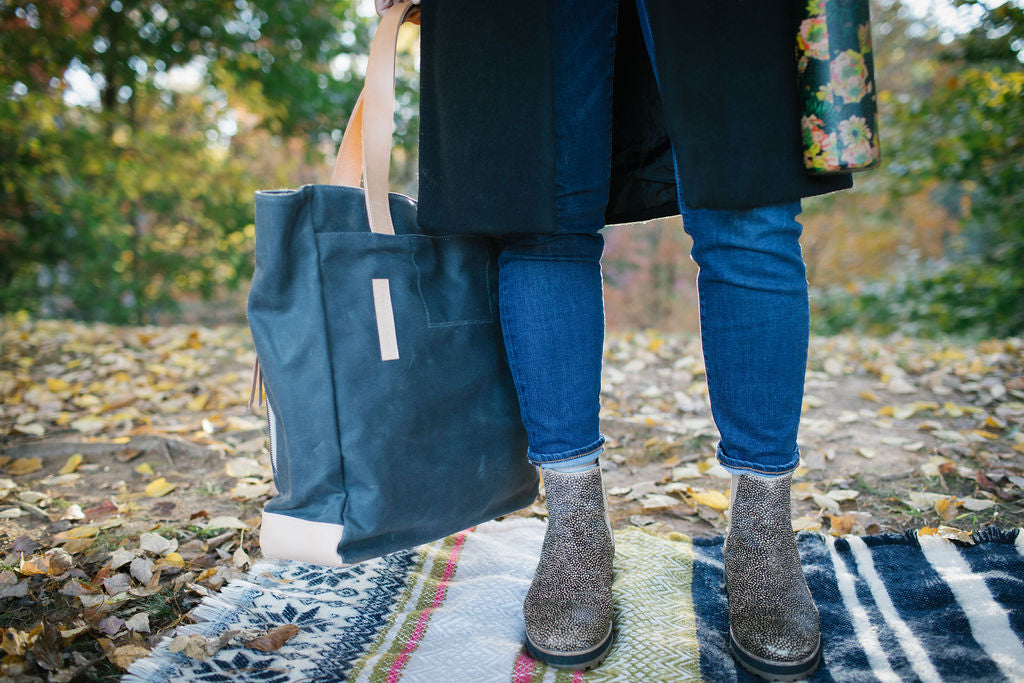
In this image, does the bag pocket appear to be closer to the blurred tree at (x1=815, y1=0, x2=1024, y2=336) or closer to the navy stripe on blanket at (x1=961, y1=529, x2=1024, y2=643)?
the navy stripe on blanket at (x1=961, y1=529, x2=1024, y2=643)

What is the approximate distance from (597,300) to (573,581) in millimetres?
468

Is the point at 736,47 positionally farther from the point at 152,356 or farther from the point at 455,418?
the point at 152,356

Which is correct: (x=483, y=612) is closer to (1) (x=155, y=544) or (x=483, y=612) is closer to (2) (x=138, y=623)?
(2) (x=138, y=623)

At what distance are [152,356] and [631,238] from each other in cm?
488

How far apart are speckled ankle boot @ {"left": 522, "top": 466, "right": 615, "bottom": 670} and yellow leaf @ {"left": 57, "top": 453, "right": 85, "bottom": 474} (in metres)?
1.48

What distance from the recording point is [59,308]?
15.4 feet

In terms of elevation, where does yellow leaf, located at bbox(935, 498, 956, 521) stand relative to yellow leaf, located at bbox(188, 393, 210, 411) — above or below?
below

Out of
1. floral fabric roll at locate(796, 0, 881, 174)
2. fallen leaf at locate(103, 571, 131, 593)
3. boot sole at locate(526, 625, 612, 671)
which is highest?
floral fabric roll at locate(796, 0, 881, 174)

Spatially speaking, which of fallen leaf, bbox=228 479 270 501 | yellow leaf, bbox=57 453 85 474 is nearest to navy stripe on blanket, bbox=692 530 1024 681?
fallen leaf, bbox=228 479 270 501

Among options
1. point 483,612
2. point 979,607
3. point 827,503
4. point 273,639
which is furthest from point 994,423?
point 273,639

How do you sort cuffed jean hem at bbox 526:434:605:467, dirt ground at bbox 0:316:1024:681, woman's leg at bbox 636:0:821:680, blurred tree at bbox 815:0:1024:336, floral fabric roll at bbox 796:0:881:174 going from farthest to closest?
blurred tree at bbox 815:0:1024:336 → dirt ground at bbox 0:316:1024:681 → cuffed jean hem at bbox 526:434:605:467 → woman's leg at bbox 636:0:821:680 → floral fabric roll at bbox 796:0:881:174

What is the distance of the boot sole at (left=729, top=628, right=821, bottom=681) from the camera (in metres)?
0.89

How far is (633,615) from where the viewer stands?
1064 millimetres

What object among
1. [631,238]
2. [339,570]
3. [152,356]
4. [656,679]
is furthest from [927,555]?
[631,238]
